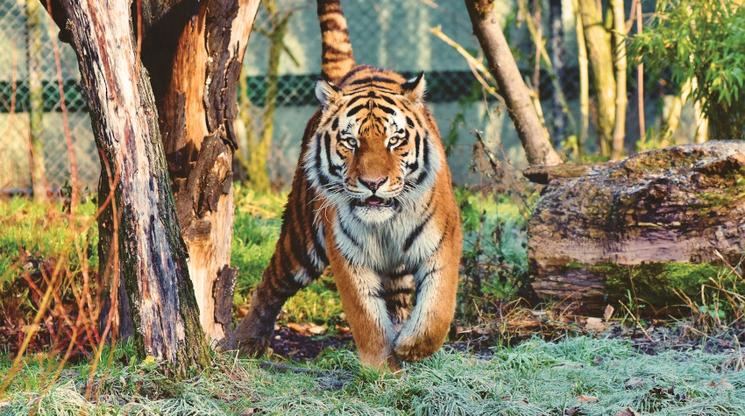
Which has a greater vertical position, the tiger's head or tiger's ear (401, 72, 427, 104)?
tiger's ear (401, 72, 427, 104)

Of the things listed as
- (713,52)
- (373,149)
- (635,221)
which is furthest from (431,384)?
(713,52)

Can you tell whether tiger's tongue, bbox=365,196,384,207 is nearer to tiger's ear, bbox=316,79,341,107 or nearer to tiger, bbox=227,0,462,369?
tiger, bbox=227,0,462,369

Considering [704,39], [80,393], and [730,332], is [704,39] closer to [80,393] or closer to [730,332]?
[730,332]

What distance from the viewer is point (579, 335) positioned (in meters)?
5.16

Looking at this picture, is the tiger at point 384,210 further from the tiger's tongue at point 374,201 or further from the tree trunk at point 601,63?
the tree trunk at point 601,63

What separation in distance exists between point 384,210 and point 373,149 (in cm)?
25

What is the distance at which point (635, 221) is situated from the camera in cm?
511

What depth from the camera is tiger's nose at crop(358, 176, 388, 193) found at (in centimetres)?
421

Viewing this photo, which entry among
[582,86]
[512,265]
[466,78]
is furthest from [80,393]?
[466,78]

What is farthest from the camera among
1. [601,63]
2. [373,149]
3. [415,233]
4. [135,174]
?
[601,63]

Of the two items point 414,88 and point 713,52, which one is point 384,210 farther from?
point 713,52

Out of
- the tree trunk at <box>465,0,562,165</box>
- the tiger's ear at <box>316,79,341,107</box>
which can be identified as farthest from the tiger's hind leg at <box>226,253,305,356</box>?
the tree trunk at <box>465,0,562,165</box>

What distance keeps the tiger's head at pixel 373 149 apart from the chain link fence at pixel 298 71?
533 centimetres

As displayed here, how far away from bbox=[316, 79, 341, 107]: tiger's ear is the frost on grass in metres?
1.17
